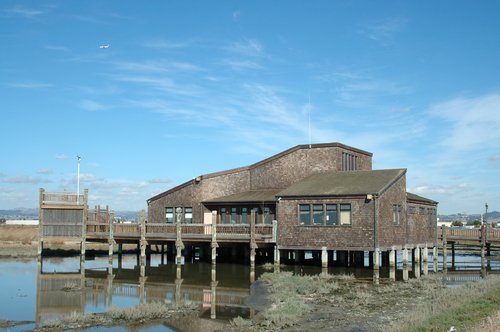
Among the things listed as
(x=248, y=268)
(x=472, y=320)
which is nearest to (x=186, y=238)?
(x=248, y=268)

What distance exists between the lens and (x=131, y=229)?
45875 millimetres

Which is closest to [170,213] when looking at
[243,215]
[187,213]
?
[187,213]

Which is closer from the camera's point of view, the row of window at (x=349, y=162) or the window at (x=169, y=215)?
the row of window at (x=349, y=162)

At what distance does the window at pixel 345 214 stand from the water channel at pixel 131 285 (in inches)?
130

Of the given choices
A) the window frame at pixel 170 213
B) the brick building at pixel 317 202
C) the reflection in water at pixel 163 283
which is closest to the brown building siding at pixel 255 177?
the brick building at pixel 317 202

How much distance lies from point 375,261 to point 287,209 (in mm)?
6787

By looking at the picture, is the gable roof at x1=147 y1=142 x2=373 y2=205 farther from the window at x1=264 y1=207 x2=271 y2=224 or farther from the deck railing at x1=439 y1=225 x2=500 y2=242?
the deck railing at x1=439 y1=225 x2=500 y2=242

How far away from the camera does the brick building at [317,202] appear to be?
35594mm

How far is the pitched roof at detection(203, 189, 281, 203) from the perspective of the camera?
41.8 m

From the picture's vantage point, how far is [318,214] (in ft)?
121

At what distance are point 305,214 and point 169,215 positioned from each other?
44.7 feet

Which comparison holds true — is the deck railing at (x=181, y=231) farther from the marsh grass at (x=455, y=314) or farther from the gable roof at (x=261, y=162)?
the marsh grass at (x=455, y=314)

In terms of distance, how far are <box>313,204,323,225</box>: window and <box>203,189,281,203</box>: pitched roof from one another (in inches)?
170

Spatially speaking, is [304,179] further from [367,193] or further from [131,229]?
[131,229]
